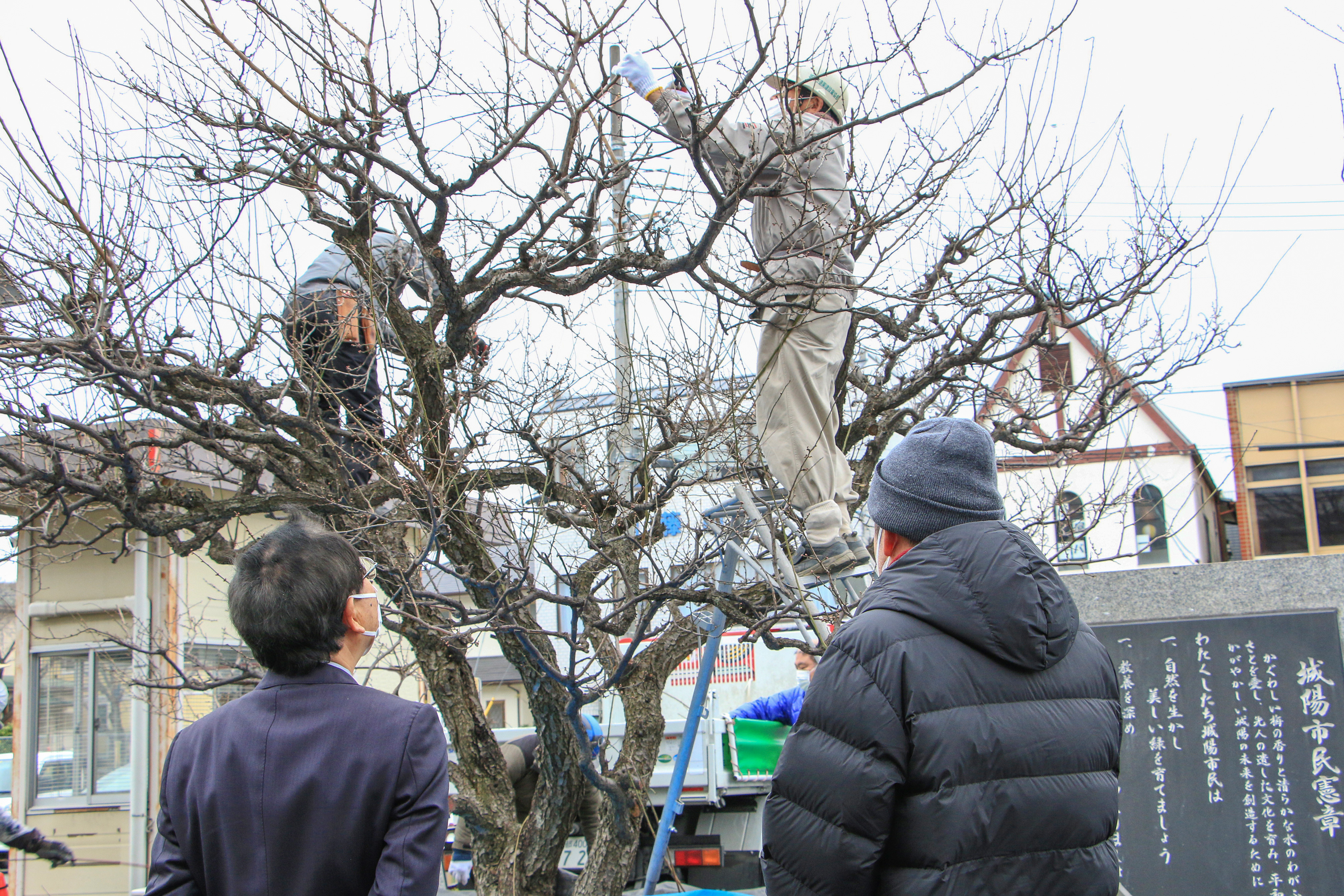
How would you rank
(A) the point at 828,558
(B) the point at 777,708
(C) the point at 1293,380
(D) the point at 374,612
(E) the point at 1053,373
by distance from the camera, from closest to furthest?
(D) the point at 374,612, (A) the point at 828,558, (B) the point at 777,708, (E) the point at 1053,373, (C) the point at 1293,380

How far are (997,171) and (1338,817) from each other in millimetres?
3332

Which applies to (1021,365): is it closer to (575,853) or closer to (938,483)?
(575,853)

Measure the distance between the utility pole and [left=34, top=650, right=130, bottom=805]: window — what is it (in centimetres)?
587

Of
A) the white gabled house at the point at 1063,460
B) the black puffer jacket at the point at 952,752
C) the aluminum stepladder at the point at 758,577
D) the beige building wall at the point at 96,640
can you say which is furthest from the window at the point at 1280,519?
the black puffer jacket at the point at 952,752

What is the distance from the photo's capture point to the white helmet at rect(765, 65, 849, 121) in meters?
3.39

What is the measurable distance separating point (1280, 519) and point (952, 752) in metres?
27.9

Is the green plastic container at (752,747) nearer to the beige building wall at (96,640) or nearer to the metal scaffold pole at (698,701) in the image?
the beige building wall at (96,640)

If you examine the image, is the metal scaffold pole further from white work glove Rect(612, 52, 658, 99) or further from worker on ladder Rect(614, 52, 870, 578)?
white work glove Rect(612, 52, 658, 99)

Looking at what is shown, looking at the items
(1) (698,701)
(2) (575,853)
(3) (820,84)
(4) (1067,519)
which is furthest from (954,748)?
(2) (575,853)

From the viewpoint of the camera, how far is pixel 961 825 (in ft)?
4.72

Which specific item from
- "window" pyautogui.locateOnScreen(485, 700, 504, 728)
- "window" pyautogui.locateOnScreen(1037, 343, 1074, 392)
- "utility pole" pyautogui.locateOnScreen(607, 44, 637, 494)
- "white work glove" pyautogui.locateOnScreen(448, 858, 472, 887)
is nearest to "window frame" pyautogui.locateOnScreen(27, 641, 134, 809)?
"white work glove" pyautogui.locateOnScreen(448, 858, 472, 887)

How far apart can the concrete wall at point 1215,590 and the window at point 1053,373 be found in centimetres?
158

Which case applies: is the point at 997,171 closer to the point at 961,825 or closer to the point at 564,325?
the point at 564,325

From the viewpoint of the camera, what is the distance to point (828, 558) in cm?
319
